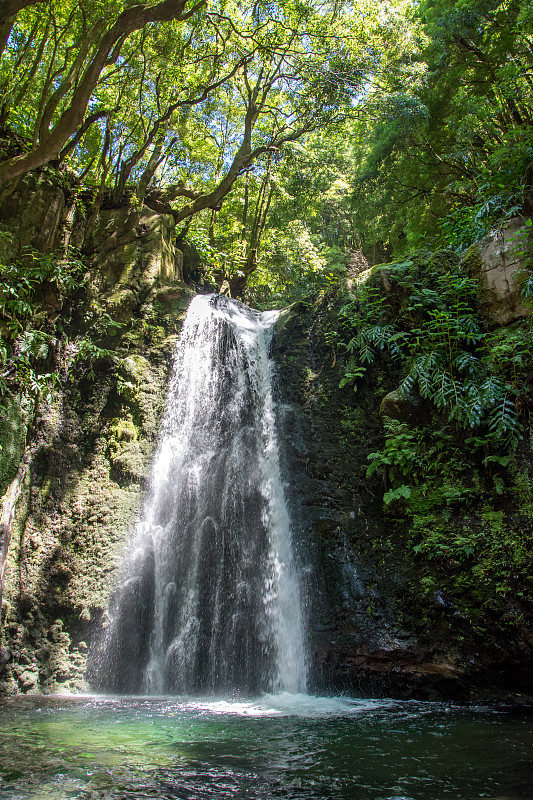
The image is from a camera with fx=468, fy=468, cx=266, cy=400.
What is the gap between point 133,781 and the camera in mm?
2471

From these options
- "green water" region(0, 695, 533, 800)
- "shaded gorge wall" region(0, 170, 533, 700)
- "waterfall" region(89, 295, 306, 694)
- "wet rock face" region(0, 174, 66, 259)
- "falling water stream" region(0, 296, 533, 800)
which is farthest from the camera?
"wet rock face" region(0, 174, 66, 259)

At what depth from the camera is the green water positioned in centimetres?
239

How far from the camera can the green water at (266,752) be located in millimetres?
2387

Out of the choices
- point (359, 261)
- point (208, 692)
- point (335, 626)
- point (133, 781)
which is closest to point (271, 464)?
point (335, 626)

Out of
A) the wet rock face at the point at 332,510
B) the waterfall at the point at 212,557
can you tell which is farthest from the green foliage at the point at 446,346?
the waterfall at the point at 212,557

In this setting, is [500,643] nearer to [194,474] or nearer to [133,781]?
[133,781]

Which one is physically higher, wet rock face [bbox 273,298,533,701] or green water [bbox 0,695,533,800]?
wet rock face [bbox 273,298,533,701]

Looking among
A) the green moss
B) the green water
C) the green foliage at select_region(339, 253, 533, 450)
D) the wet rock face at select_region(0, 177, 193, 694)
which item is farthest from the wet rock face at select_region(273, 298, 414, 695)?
the green moss

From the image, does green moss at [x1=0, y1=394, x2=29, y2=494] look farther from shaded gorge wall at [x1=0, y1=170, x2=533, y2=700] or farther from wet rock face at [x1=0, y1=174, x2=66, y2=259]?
wet rock face at [x1=0, y1=174, x2=66, y2=259]

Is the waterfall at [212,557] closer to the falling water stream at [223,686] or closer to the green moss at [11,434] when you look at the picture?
the falling water stream at [223,686]

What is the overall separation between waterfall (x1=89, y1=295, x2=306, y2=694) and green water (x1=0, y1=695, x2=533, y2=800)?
1209 millimetres

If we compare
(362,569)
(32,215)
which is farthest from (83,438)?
(362,569)

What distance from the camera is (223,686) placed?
5.84 m

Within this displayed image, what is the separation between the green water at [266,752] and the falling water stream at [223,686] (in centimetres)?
2
